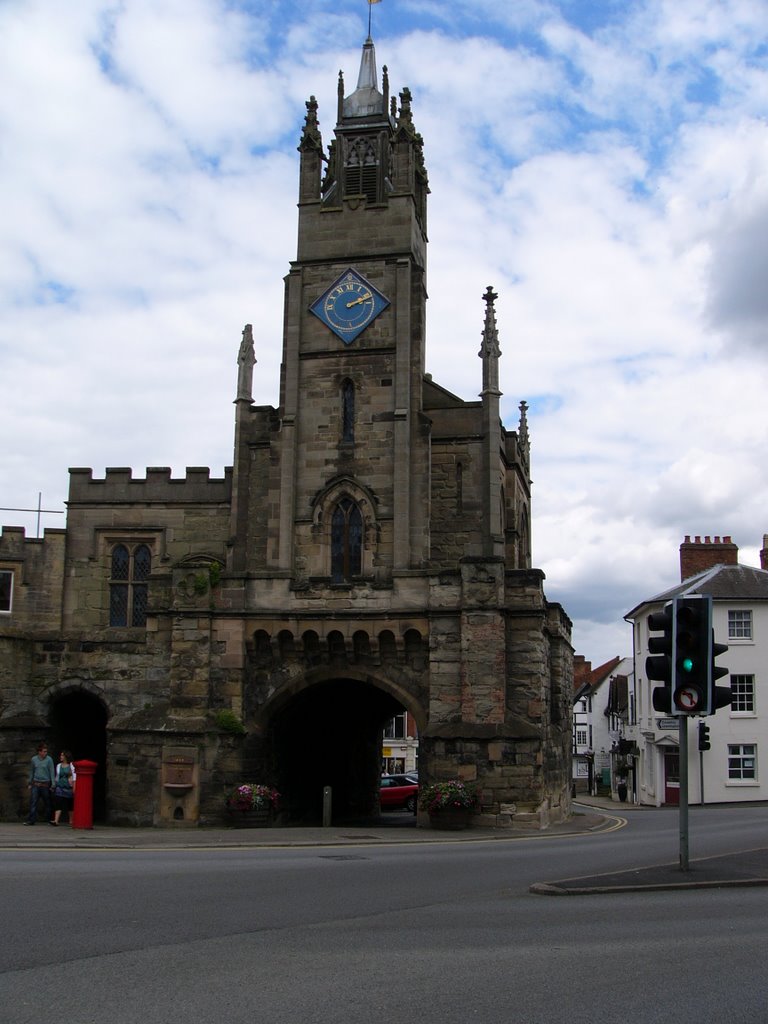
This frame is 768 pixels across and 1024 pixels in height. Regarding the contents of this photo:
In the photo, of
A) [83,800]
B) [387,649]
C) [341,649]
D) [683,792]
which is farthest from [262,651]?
[683,792]

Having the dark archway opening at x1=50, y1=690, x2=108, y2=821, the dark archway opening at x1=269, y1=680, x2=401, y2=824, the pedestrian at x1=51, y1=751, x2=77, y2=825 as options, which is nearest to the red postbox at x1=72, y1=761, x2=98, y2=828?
the pedestrian at x1=51, y1=751, x2=77, y2=825

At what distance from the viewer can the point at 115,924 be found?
9.80 m

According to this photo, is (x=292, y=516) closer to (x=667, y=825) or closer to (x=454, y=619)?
(x=454, y=619)

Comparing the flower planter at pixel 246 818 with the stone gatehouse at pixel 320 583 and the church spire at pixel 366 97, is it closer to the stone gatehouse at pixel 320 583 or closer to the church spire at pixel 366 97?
the stone gatehouse at pixel 320 583

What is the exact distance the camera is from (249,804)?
24250 millimetres

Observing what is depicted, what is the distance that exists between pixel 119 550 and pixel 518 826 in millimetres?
12771

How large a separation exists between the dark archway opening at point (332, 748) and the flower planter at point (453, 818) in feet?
15.1

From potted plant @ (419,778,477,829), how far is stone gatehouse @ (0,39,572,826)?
446 millimetres

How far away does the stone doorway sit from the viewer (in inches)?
1073

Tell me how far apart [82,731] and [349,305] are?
12982 millimetres

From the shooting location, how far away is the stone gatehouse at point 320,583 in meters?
25.0

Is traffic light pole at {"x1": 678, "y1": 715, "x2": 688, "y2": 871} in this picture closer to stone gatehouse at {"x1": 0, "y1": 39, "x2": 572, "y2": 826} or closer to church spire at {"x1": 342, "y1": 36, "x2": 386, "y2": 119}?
stone gatehouse at {"x1": 0, "y1": 39, "x2": 572, "y2": 826}

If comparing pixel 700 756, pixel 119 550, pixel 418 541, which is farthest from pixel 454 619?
pixel 700 756

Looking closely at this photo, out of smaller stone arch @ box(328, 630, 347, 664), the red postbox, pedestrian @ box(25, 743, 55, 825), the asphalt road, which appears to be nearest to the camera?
the asphalt road
